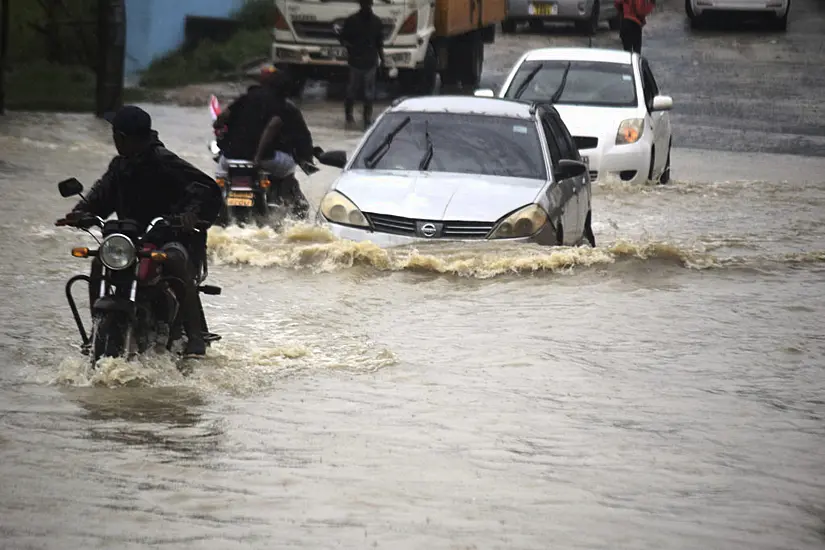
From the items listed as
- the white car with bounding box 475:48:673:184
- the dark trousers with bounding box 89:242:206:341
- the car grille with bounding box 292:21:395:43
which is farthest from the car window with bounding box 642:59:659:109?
the dark trousers with bounding box 89:242:206:341

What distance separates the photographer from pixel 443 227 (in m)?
11.9

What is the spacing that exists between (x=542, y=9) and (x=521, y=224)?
84.0 feet

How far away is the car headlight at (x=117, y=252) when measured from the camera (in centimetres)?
823

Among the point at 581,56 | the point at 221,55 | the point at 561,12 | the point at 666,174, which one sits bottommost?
the point at 666,174

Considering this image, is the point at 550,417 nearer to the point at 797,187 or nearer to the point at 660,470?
the point at 660,470

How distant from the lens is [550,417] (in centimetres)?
860

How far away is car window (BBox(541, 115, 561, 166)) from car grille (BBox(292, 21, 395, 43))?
491 inches

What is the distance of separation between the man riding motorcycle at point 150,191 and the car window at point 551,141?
471cm

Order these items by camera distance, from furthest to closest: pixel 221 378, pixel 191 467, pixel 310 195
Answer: pixel 310 195
pixel 221 378
pixel 191 467

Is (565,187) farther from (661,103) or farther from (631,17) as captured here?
(631,17)

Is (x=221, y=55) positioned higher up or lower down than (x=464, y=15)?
lower down

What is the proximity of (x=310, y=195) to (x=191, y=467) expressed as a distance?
12.2 m

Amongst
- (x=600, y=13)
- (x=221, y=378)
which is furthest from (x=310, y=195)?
(x=600, y=13)

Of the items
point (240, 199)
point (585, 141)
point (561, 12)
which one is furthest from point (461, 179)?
point (561, 12)
